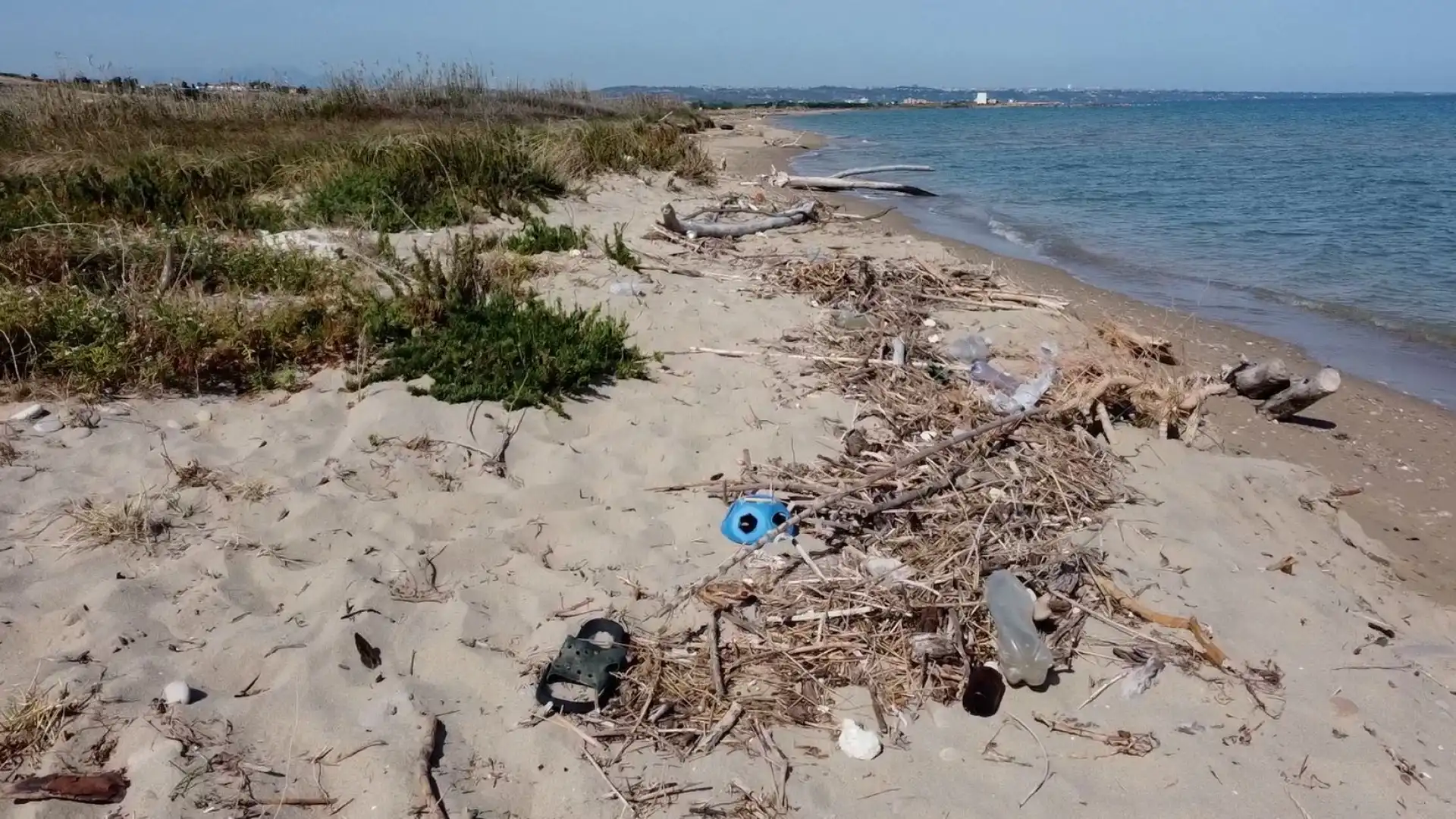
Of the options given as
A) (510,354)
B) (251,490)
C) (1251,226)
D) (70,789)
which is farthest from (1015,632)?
(1251,226)

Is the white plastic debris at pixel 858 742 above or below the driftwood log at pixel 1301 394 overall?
below

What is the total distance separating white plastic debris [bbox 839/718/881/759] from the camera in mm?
2554

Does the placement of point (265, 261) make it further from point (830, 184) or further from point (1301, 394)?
point (830, 184)

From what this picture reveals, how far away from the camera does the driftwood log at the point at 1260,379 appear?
5.45 m

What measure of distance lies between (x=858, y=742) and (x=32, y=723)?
2.36 meters

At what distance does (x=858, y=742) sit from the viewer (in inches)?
102

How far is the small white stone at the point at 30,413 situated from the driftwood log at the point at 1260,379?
22.9ft

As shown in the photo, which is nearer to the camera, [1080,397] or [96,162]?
[1080,397]

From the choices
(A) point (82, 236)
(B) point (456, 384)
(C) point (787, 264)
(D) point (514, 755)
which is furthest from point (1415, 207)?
(A) point (82, 236)

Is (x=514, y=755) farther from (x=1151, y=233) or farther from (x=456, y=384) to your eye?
(x=1151, y=233)

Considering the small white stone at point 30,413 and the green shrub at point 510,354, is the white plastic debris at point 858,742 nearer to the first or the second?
the green shrub at point 510,354

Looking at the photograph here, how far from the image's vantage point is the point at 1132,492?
4.09 metres

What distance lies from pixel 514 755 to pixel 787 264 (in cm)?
532

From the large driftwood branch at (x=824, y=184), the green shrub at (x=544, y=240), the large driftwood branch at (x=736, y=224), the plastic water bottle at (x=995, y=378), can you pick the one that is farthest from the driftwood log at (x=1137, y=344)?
the large driftwood branch at (x=824, y=184)
